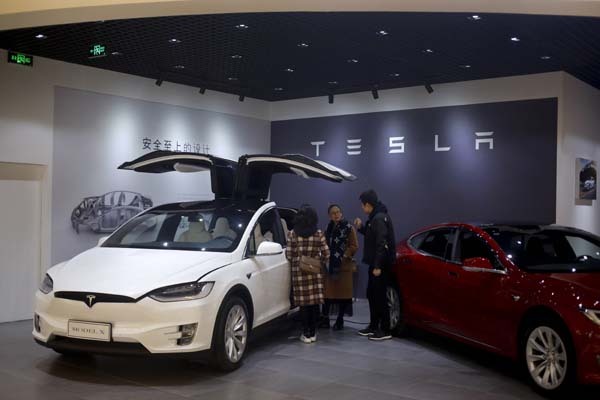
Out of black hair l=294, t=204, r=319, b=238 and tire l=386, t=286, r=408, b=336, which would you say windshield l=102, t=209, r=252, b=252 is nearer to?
black hair l=294, t=204, r=319, b=238

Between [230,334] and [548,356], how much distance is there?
270cm

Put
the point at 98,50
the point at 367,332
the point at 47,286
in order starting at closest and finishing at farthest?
the point at 47,286
the point at 367,332
the point at 98,50

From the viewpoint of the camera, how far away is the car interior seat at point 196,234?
6.28m

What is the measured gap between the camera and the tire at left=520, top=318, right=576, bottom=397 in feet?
15.9

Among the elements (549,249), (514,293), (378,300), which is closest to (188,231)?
(378,300)

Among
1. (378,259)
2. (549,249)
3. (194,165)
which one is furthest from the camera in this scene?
(194,165)

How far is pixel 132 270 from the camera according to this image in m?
5.48

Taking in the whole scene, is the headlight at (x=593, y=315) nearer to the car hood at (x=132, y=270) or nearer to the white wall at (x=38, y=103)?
the car hood at (x=132, y=270)

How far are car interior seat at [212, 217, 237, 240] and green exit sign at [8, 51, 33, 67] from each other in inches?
150

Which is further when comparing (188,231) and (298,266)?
(298,266)

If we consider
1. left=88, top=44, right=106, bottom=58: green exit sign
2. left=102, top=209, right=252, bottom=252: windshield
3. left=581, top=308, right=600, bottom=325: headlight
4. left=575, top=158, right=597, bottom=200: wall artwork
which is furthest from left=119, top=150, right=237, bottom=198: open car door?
left=575, top=158, right=597, bottom=200: wall artwork

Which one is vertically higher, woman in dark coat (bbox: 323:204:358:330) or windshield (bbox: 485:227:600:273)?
windshield (bbox: 485:227:600:273)

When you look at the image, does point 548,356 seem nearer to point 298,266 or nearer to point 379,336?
point 379,336

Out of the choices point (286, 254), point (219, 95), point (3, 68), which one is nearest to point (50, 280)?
point (286, 254)
